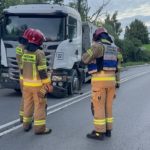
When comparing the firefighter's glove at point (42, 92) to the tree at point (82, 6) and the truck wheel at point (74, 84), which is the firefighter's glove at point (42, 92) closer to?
the truck wheel at point (74, 84)

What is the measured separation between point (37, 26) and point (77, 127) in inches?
246

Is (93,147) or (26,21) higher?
(26,21)

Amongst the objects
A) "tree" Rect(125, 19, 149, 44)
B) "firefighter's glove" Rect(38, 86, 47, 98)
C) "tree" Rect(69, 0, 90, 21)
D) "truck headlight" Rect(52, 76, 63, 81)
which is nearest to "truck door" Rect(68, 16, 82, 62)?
"truck headlight" Rect(52, 76, 63, 81)

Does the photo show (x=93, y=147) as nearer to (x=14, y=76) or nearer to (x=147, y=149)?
(x=147, y=149)

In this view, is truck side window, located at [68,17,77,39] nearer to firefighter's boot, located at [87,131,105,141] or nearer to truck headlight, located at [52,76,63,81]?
truck headlight, located at [52,76,63,81]

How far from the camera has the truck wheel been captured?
16.3 meters

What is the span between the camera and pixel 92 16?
142 ft

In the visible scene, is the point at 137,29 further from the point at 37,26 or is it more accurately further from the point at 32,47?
the point at 32,47

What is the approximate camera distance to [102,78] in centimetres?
898

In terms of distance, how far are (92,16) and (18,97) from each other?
92.7 feet

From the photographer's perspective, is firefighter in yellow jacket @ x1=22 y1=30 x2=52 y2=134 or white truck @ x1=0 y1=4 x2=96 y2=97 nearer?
firefighter in yellow jacket @ x1=22 y1=30 x2=52 y2=134

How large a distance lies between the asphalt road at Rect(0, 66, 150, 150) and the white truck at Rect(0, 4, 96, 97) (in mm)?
631

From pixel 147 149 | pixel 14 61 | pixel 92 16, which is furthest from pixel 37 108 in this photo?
pixel 92 16

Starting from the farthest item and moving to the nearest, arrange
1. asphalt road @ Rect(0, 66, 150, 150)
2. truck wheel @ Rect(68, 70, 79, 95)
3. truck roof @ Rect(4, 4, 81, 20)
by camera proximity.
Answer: truck wheel @ Rect(68, 70, 79, 95) → truck roof @ Rect(4, 4, 81, 20) → asphalt road @ Rect(0, 66, 150, 150)
